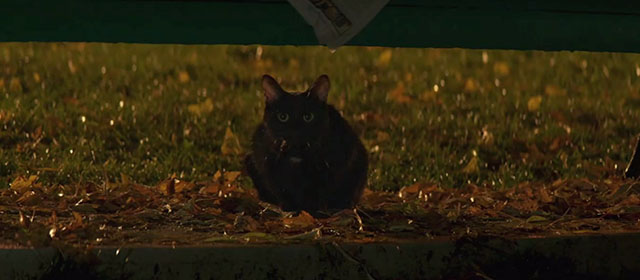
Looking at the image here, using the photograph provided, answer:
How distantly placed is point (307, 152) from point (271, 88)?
242 millimetres

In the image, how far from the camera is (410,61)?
7.93m

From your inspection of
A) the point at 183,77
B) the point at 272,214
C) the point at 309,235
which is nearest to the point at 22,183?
the point at 272,214

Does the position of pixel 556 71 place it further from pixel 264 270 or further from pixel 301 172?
pixel 264 270

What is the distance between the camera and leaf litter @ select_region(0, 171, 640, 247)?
385 cm

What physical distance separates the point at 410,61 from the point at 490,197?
313 centimetres

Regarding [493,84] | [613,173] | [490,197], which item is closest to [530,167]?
[613,173]

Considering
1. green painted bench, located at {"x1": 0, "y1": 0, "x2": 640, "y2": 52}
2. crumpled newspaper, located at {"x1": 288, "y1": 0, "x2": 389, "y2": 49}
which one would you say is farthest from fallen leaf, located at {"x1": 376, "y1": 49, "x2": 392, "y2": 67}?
crumpled newspaper, located at {"x1": 288, "y1": 0, "x2": 389, "y2": 49}

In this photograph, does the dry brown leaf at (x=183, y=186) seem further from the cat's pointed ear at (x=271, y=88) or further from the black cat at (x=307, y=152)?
the cat's pointed ear at (x=271, y=88)

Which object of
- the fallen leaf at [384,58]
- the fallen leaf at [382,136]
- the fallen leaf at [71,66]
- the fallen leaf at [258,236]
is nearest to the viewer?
the fallen leaf at [258,236]

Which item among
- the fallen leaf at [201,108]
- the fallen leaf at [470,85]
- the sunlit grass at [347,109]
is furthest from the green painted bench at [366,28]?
the fallen leaf at [470,85]

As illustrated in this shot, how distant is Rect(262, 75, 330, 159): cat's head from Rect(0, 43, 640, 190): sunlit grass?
123 centimetres

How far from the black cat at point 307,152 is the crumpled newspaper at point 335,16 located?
0.31m

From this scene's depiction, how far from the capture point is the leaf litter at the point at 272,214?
12.6 feet

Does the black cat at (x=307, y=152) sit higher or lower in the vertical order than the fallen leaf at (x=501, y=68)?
lower
